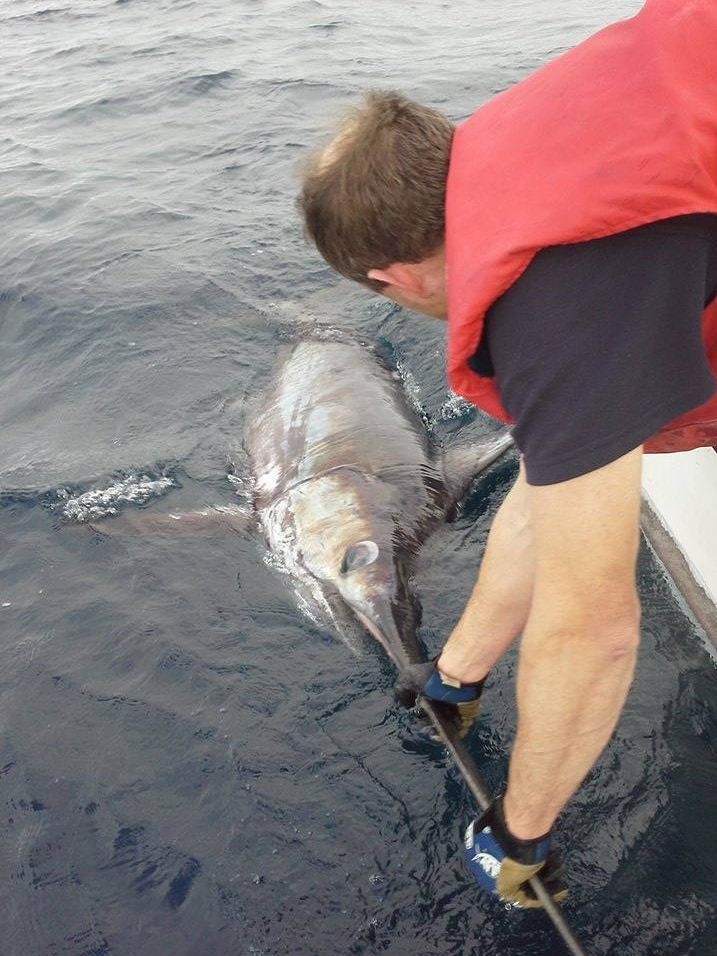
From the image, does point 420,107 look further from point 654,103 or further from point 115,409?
point 115,409

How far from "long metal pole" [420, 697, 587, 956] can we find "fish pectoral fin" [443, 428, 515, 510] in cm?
171

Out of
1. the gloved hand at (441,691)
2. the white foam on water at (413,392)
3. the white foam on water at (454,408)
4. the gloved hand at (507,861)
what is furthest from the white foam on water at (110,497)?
the gloved hand at (507,861)

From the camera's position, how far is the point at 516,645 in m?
3.99

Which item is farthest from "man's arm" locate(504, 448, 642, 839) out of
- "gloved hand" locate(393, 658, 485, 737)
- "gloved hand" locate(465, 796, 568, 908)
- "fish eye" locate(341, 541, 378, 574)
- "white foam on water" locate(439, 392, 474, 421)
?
"white foam on water" locate(439, 392, 474, 421)

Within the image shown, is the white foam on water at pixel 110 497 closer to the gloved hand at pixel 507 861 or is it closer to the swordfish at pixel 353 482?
the swordfish at pixel 353 482

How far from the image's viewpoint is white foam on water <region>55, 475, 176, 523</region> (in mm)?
5113

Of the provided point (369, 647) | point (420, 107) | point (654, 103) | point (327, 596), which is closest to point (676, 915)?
point (369, 647)

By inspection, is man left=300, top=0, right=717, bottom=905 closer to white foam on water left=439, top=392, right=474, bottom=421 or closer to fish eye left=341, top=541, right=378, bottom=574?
fish eye left=341, top=541, right=378, bottom=574

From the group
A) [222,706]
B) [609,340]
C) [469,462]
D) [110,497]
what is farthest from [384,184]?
[110,497]

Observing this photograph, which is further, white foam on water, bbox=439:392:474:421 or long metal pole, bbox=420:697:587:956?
white foam on water, bbox=439:392:474:421

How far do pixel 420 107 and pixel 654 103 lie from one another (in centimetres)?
73

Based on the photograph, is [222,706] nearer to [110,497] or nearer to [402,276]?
[110,497]

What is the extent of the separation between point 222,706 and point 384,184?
2.53 m

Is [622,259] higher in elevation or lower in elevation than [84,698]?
higher
